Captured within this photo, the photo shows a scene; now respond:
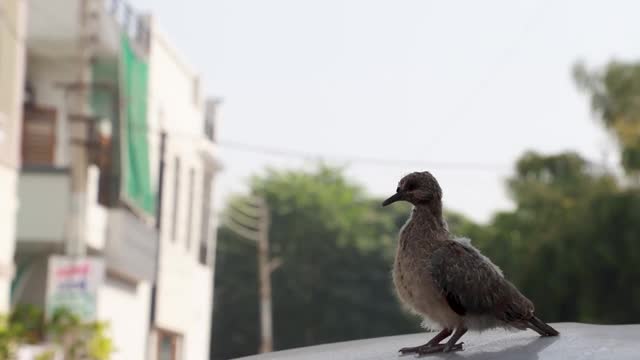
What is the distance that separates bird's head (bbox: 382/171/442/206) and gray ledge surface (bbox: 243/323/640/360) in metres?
0.32

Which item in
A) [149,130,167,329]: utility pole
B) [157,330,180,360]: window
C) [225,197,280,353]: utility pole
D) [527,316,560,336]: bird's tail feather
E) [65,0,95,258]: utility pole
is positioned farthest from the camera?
[225,197,280,353]: utility pole

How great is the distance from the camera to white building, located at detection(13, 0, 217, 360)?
31.0 meters

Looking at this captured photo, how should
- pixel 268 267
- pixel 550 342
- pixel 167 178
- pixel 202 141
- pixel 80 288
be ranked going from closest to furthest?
pixel 550 342, pixel 80 288, pixel 167 178, pixel 202 141, pixel 268 267

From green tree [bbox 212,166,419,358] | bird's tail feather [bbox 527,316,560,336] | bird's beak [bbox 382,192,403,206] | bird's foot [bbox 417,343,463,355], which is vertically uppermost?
bird's beak [bbox 382,192,403,206]

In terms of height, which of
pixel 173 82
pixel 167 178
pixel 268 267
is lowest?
pixel 268 267

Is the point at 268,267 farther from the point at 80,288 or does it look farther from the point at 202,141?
the point at 80,288

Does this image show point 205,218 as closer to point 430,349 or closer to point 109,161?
point 109,161

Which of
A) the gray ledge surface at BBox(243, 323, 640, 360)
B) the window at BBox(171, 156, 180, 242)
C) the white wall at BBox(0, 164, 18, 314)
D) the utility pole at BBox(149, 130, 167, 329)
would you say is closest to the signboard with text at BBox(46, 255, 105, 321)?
the white wall at BBox(0, 164, 18, 314)

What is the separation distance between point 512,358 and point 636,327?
70cm

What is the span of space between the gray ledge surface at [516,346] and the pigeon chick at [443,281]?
0.16 feet

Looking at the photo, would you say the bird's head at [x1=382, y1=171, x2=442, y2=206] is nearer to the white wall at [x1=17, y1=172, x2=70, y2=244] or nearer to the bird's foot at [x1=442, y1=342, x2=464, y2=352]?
the bird's foot at [x1=442, y1=342, x2=464, y2=352]

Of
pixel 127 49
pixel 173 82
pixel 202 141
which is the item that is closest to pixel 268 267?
pixel 202 141

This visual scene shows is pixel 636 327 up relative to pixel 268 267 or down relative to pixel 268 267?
up

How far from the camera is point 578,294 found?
33.1 metres
